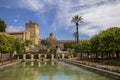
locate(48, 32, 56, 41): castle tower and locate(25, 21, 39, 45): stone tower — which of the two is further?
locate(48, 32, 56, 41): castle tower

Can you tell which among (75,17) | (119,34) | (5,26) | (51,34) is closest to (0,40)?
(119,34)

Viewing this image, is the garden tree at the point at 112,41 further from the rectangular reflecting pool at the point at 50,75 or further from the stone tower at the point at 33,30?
the stone tower at the point at 33,30

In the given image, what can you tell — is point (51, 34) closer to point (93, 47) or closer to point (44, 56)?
point (44, 56)

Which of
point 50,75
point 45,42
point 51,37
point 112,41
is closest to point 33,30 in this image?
point 45,42

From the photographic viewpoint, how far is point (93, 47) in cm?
5522

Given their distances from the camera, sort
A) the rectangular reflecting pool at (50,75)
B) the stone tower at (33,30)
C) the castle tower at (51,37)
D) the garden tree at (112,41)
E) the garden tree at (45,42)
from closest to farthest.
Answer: the rectangular reflecting pool at (50,75) → the garden tree at (112,41) → the garden tree at (45,42) → the stone tower at (33,30) → the castle tower at (51,37)

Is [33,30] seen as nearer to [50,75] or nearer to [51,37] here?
[51,37]

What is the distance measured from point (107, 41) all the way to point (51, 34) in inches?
5335

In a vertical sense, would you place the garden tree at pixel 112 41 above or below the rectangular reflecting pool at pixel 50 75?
above

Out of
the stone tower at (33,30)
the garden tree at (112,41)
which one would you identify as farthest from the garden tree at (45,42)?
the garden tree at (112,41)

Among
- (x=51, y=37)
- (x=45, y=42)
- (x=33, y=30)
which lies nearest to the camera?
(x=45, y=42)

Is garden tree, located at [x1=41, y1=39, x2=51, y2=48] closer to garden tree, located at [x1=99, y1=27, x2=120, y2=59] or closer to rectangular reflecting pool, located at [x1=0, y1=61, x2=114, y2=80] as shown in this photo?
garden tree, located at [x1=99, y1=27, x2=120, y2=59]

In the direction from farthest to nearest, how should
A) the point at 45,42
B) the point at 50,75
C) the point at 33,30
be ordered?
the point at 33,30 → the point at 45,42 → the point at 50,75

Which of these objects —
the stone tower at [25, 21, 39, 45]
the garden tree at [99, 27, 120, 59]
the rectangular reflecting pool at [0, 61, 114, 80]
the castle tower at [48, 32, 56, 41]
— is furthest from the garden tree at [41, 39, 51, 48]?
the rectangular reflecting pool at [0, 61, 114, 80]
